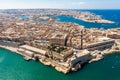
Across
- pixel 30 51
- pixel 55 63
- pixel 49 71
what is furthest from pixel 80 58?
pixel 30 51

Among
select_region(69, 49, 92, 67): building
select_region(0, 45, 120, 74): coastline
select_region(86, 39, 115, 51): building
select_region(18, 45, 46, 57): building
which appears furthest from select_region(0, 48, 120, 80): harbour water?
select_region(86, 39, 115, 51): building

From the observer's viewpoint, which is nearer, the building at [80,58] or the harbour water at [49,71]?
the harbour water at [49,71]

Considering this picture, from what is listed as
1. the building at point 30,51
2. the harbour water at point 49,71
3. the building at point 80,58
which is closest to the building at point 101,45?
the harbour water at point 49,71

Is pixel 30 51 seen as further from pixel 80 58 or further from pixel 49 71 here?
pixel 80 58

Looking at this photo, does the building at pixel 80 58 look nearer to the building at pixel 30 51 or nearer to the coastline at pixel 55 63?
the coastline at pixel 55 63

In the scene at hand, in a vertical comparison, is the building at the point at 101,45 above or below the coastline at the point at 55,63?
above

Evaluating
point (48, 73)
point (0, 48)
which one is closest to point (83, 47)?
point (48, 73)

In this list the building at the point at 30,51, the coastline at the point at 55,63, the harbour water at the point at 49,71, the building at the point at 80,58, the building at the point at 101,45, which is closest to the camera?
the harbour water at the point at 49,71

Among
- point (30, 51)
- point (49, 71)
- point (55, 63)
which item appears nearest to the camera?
point (49, 71)

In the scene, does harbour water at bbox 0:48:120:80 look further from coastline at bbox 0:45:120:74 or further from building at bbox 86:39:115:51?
building at bbox 86:39:115:51

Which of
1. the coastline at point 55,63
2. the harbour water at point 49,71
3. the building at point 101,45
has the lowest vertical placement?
the harbour water at point 49,71

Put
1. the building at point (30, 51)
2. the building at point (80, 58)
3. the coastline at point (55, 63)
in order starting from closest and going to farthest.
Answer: the coastline at point (55, 63) < the building at point (80, 58) < the building at point (30, 51)
